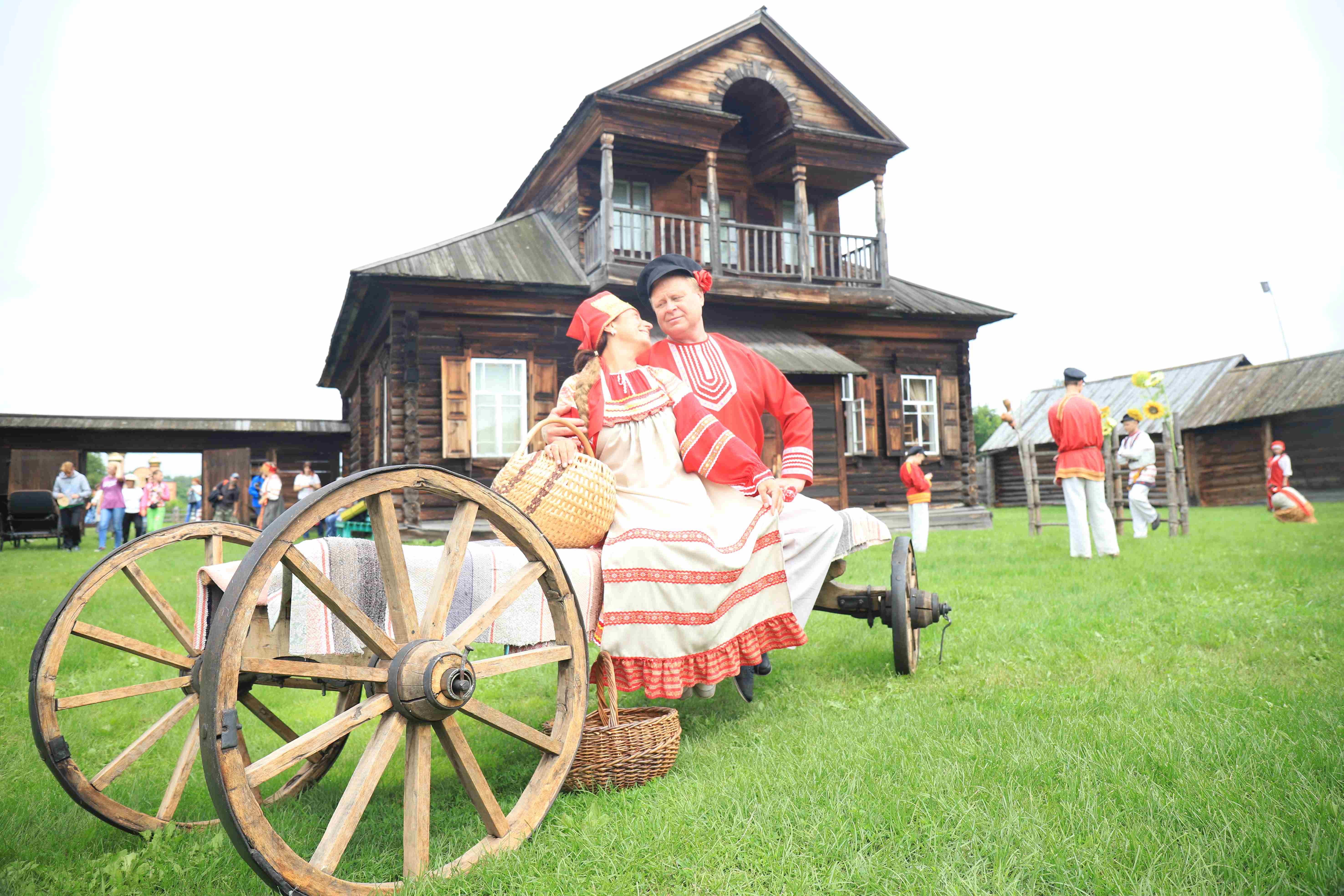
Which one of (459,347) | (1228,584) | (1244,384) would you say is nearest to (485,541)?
(1228,584)

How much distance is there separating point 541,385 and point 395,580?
10590 mm

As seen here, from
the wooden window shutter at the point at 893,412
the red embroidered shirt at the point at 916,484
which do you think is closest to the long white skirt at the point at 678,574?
the red embroidered shirt at the point at 916,484

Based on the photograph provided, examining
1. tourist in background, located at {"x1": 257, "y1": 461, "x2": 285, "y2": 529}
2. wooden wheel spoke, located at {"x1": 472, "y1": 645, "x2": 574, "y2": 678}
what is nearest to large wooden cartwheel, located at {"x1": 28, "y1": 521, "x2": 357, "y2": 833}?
wooden wheel spoke, located at {"x1": 472, "y1": 645, "x2": 574, "y2": 678}

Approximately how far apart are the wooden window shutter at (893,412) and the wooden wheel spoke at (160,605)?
13.5 metres

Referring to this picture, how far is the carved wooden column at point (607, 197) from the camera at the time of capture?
11.8 meters

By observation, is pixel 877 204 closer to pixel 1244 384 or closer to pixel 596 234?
pixel 596 234

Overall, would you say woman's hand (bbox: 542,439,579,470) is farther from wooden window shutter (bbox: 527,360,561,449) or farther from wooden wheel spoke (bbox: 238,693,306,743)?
Answer: wooden window shutter (bbox: 527,360,561,449)

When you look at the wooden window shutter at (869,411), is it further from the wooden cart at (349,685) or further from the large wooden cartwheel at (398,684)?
the large wooden cartwheel at (398,684)

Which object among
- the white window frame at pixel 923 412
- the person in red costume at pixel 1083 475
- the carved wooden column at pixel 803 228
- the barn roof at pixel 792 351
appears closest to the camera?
the person in red costume at pixel 1083 475

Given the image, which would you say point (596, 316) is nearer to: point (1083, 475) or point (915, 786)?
point (915, 786)

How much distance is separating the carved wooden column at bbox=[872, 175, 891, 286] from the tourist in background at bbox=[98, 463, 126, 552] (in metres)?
12.6

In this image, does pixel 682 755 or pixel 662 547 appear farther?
pixel 682 755

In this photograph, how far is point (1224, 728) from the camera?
2658mm

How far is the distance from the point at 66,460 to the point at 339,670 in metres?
19.0
